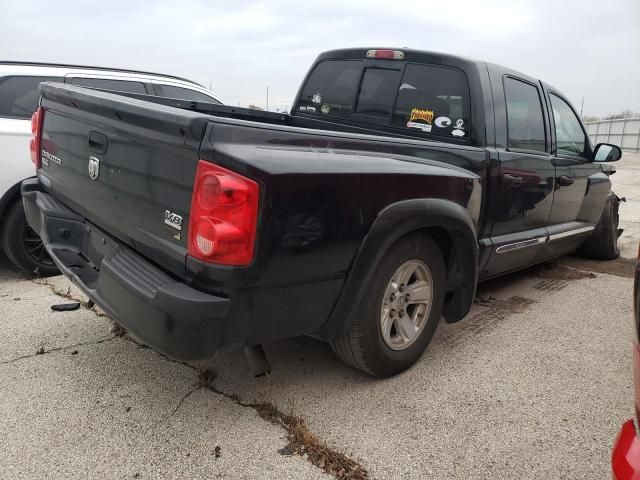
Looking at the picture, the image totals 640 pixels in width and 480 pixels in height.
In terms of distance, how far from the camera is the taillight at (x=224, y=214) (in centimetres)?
202

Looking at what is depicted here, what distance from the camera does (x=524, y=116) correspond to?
155 inches

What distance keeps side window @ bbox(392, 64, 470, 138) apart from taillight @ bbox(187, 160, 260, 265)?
1.96 metres

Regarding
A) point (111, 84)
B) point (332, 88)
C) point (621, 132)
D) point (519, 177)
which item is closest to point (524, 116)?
point (519, 177)

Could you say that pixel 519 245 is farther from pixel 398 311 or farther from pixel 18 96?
pixel 18 96

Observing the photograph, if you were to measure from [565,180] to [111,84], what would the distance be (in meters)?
4.27

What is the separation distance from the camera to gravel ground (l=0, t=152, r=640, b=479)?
2316mm

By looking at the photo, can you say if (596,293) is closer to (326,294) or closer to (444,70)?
(444,70)

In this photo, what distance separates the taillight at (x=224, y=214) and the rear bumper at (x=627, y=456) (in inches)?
52.9

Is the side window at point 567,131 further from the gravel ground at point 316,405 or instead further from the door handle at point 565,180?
the gravel ground at point 316,405

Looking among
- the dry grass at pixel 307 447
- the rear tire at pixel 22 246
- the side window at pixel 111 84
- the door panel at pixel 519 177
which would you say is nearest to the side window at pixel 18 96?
the side window at pixel 111 84


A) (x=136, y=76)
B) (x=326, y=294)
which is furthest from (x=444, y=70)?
Answer: (x=136, y=76)

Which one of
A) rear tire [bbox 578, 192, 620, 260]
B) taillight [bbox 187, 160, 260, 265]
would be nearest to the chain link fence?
rear tire [bbox 578, 192, 620, 260]

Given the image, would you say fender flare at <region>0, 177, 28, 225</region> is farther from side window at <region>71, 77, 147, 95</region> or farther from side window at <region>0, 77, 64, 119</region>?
side window at <region>71, 77, 147, 95</region>

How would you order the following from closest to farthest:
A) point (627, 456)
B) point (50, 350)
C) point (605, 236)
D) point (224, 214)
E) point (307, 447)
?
point (627, 456) → point (224, 214) → point (307, 447) → point (50, 350) → point (605, 236)
